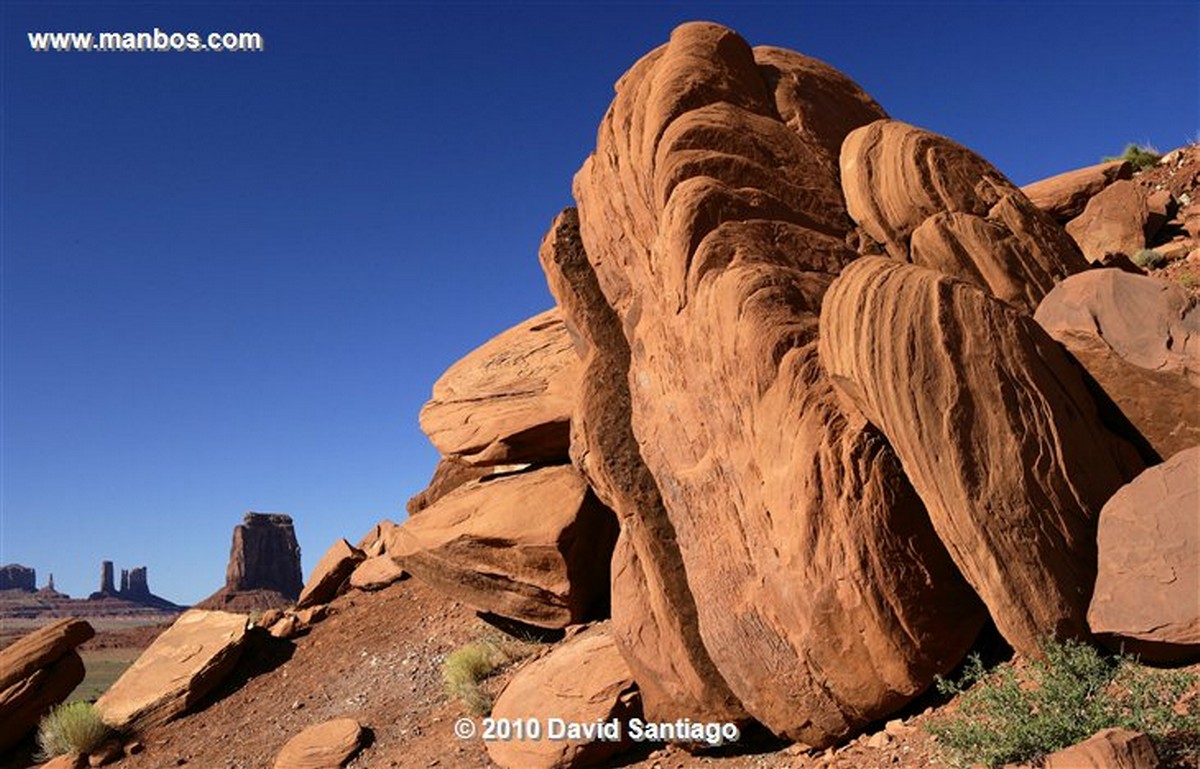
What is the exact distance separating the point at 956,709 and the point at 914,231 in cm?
588

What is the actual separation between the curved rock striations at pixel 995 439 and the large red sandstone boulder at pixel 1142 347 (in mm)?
386

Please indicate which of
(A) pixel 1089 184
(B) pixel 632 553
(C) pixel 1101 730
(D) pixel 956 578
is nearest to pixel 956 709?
(D) pixel 956 578

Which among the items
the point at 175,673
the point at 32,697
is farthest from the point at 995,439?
the point at 32,697

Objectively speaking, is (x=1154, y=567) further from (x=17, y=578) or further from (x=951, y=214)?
(x=17, y=578)

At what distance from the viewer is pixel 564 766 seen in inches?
514

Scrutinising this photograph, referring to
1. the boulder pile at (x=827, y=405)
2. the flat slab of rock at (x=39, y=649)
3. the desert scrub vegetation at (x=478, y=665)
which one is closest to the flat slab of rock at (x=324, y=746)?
the desert scrub vegetation at (x=478, y=665)

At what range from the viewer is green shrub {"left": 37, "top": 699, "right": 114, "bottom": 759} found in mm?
19609

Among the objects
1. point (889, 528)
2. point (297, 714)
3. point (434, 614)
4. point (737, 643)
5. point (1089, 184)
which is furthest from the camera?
point (1089, 184)

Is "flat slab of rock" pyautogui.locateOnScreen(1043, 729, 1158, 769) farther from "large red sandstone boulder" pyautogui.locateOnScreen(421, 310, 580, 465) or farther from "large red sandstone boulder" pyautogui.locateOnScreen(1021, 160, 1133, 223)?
"large red sandstone boulder" pyautogui.locateOnScreen(1021, 160, 1133, 223)

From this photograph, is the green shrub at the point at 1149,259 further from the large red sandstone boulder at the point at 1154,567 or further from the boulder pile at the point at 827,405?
the large red sandstone boulder at the point at 1154,567

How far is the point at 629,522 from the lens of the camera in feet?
44.2

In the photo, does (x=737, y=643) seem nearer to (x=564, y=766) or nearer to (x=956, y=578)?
(x=956, y=578)

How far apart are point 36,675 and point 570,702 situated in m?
15.6

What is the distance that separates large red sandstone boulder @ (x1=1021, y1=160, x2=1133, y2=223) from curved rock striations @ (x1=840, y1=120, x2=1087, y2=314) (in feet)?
36.6
